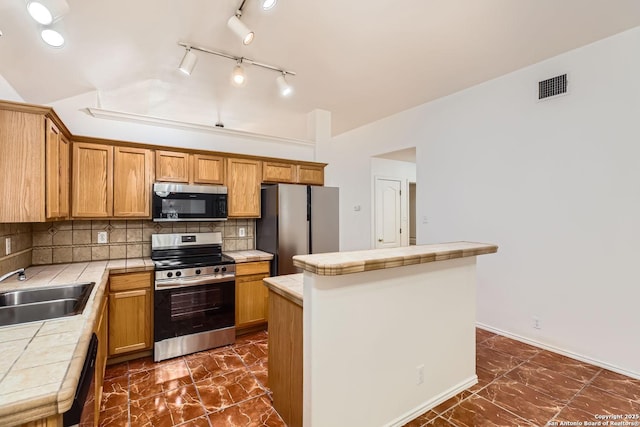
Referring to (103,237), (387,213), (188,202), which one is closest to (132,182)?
(188,202)

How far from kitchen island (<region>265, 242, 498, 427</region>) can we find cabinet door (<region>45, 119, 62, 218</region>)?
1636 mm

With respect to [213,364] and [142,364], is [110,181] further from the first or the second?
[213,364]

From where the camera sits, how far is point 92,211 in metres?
2.77

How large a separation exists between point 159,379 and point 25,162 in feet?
6.37

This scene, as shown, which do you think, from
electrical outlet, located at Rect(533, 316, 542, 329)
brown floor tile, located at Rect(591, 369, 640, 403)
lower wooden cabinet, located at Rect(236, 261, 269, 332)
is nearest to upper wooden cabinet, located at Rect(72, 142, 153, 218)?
lower wooden cabinet, located at Rect(236, 261, 269, 332)

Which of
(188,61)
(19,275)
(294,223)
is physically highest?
(188,61)

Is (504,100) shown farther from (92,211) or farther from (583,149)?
(92,211)

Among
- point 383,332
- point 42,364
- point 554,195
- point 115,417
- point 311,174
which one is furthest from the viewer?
point 311,174

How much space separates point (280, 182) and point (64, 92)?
239 cm

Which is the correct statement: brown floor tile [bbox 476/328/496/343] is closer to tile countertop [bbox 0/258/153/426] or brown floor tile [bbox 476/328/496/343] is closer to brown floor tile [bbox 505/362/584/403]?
brown floor tile [bbox 505/362/584/403]

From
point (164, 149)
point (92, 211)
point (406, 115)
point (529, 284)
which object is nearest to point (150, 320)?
point (92, 211)

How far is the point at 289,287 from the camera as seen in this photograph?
6.45 ft

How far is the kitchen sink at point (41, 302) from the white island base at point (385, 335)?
1.35 metres

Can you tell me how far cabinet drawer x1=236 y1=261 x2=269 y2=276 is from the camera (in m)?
3.25
